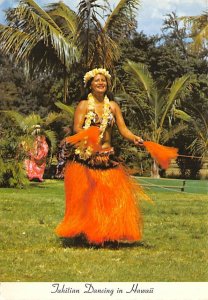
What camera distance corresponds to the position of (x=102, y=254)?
429 cm

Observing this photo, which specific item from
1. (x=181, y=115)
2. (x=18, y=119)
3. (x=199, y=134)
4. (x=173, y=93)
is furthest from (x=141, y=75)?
(x=18, y=119)

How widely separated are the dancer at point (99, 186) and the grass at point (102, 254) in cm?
15

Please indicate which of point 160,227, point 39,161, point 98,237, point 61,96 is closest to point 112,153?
point 98,237

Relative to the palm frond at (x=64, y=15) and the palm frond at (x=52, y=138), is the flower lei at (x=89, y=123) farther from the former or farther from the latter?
the palm frond at (x=52, y=138)

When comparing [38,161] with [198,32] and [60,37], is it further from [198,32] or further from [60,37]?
[198,32]

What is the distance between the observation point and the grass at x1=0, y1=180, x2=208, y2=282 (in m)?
3.78

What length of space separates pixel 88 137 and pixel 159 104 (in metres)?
9.12

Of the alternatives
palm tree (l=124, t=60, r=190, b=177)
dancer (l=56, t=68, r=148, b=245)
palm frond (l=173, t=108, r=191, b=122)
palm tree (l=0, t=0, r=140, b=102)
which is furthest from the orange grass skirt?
palm frond (l=173, t=108, r=191, b=122)

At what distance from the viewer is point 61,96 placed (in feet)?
53.9

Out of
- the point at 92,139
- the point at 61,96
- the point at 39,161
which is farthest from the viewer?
the point at 61,96

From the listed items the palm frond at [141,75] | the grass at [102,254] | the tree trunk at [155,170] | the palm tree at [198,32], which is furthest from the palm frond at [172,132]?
the grass at [102,254]

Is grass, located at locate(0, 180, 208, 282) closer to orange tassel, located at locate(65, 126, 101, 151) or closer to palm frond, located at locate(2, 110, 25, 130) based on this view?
orange tassel, located at locate(65, 126, 101, 151)

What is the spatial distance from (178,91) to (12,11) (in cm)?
435

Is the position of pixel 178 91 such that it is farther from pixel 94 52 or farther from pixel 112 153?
pixel 112 153
